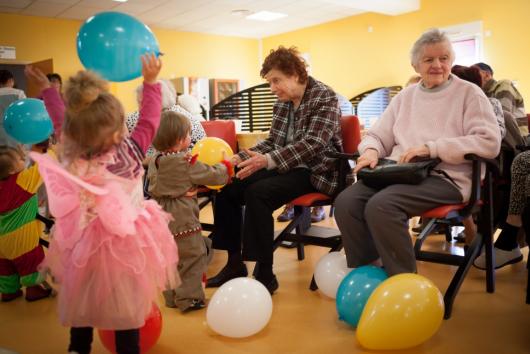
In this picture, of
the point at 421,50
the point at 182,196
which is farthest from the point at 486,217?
the point at 182,196

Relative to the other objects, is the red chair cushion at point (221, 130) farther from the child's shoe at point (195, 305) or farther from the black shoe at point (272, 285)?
the child's shoe at point (195, 305)

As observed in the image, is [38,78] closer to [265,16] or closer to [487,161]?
[487,161]

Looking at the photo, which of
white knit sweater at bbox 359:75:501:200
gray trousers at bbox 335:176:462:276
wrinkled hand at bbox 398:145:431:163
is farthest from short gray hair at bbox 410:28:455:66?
gray trousers at bbox 335:176:462:276

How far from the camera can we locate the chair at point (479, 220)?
207 centimetres

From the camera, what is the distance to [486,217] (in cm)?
227

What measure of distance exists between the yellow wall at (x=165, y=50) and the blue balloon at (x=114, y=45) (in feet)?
23.6

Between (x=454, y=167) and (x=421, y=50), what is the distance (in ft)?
1.90

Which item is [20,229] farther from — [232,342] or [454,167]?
[454,167]

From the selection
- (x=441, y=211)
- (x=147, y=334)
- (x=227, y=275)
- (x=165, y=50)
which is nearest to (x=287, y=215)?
(x=227, y=275)

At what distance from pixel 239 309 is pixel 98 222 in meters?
0.67

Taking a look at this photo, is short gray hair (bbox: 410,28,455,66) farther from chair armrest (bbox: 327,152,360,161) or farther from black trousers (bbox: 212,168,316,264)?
black trousers (bbox: 212,168,316,264)

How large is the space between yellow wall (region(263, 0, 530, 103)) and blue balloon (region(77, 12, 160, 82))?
21.1 ft

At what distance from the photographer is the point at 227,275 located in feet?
8.54

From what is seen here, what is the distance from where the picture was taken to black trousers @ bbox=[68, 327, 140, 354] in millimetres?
1540
